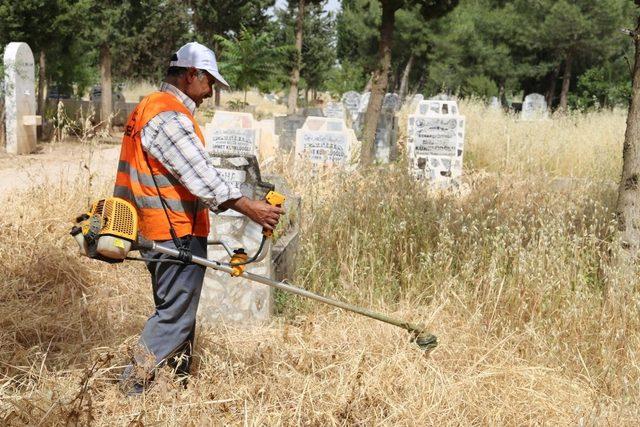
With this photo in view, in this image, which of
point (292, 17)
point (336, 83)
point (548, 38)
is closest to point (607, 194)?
point (548, 38)

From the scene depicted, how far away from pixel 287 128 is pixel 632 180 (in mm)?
9121

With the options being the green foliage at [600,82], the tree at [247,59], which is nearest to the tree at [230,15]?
the tree at [247,59]

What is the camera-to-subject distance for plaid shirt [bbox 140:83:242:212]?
9.84 ft

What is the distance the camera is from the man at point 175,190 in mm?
3014

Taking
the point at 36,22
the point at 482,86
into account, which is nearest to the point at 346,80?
the point at 482,86

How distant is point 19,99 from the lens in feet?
42.5

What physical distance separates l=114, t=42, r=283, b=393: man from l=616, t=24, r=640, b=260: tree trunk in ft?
8.36

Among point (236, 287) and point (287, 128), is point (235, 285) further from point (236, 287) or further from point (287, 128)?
point (287, 128)

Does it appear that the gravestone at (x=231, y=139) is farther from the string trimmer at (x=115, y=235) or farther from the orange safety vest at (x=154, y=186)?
the string trimmer at (x=115, y=235)

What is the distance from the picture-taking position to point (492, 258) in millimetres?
4207

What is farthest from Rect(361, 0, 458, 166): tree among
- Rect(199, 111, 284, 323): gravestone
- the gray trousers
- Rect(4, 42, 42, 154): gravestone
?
the gray trousers

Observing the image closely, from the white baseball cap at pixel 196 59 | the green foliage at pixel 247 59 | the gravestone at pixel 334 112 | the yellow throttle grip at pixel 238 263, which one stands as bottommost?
the yellow throttle grip at pixel 238 263

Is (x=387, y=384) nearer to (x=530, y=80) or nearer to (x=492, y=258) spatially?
(x=492, y=258)

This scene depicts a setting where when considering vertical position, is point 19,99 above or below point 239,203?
above
